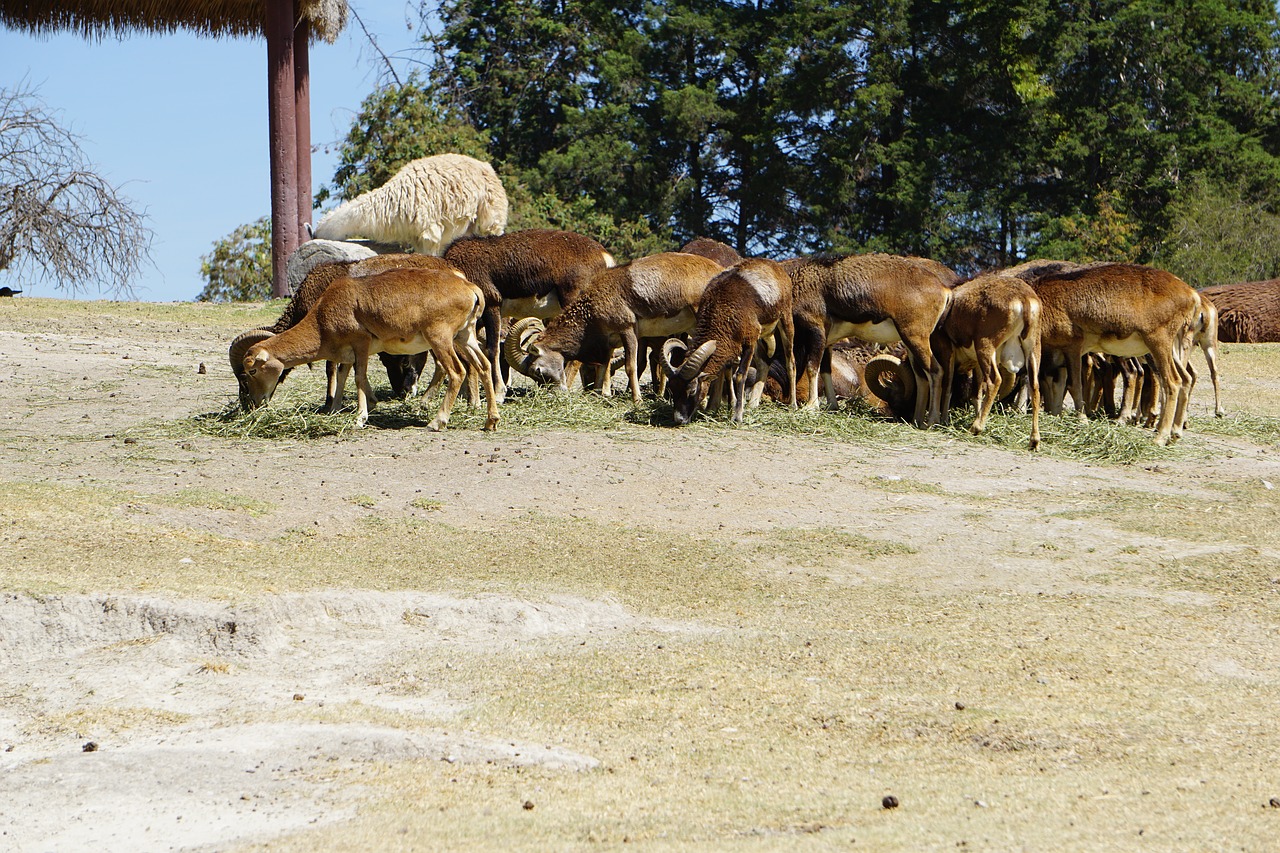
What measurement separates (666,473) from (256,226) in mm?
25249

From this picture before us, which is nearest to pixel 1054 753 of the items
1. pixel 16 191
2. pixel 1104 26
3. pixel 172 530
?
pixel 172 530

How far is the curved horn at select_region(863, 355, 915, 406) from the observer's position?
52.4 ft

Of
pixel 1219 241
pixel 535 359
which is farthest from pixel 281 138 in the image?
pixel 1219 241

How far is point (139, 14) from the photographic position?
2791cm

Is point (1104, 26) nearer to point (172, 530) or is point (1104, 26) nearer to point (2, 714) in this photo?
point (172, 530)

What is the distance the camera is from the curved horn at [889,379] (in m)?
16.0

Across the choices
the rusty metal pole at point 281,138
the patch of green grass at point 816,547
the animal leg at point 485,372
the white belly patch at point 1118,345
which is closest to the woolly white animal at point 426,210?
the rusty metal pole at point 281,138

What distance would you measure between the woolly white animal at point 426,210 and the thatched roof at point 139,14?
16.4 ft

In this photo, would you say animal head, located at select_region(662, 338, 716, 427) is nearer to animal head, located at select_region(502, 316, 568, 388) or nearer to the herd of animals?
the herd of animals

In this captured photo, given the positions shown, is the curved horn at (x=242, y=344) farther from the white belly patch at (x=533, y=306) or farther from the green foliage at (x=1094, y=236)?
the green foliage at (x=1094, y=236)

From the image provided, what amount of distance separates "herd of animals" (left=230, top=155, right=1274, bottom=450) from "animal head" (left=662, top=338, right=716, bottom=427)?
0.05 ft

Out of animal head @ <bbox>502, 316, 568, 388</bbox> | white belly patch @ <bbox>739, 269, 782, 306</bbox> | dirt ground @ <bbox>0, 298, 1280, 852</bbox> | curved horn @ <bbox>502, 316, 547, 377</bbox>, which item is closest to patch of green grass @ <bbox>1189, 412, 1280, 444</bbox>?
dirt ground @ <bbox>0, 298, 1280, 852</bbox>

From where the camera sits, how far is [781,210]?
41.5 metres

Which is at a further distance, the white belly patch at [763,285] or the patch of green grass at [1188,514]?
the white belly patch at [763,285]
